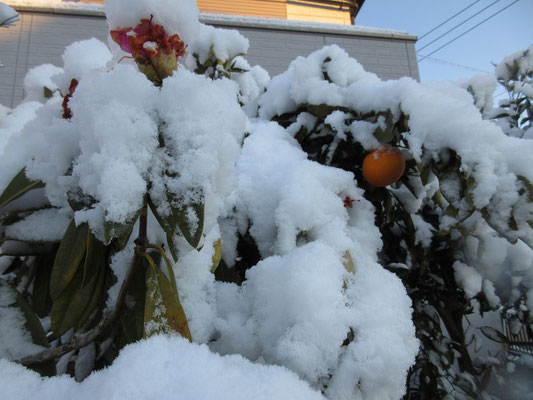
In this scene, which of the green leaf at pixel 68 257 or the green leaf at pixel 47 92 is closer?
the green leaf at pixel 68 257

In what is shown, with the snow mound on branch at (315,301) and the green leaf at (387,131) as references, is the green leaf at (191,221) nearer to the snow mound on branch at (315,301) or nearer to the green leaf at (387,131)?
the snow mound on branch at (315,301)

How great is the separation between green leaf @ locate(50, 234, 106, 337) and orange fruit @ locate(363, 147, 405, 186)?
551 mm

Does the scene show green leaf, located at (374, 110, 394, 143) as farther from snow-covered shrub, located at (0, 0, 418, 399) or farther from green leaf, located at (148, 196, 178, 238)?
green leaf, located at (148, 196, 178, 238)

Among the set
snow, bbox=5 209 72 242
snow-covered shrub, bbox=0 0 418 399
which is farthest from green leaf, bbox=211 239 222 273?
snow, bbox=5 209 72 242

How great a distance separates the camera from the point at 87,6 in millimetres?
2943

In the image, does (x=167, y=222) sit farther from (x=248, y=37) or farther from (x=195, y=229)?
(x=248, y=37)

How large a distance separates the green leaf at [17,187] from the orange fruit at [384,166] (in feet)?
2.01

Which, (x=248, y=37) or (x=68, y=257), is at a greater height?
(x=248, y=37)

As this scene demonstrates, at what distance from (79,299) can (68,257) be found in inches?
2.7

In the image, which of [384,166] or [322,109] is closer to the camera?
[384,166]

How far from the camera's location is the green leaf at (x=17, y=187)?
53 centimetres

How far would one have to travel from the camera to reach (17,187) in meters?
0.54

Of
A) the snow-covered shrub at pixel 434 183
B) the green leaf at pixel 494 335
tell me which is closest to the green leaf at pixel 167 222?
the snow-covered shrub at pixel 434 183

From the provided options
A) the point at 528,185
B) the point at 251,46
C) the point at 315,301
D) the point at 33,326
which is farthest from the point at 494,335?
the point at 251,46
